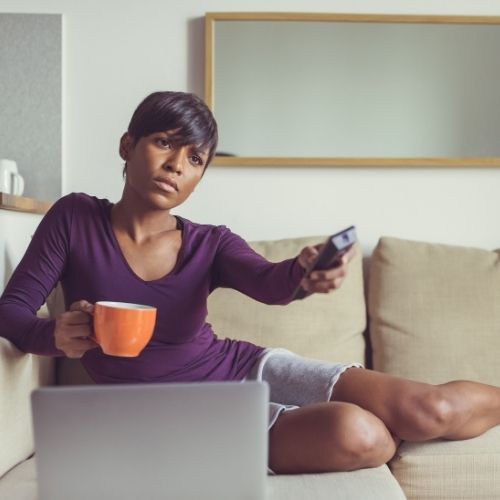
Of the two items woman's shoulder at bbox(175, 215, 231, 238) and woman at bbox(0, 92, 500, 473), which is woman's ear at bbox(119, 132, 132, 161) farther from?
woman's shoulder at bbox(175, 215, 231, 238)

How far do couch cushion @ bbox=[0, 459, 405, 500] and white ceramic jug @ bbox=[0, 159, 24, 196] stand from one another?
0.93m

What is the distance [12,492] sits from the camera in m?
1.28

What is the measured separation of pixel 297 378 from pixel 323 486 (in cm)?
33

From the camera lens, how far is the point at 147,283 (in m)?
1.55

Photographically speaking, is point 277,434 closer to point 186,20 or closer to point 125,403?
point 125,403

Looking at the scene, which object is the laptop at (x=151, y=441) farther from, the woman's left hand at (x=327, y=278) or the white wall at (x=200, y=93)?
the white wall at (x=200, y=93)

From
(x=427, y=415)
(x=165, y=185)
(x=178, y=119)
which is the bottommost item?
(x=427, y=415)

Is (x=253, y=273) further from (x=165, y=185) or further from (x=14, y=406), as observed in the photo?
(x=14, y=406)

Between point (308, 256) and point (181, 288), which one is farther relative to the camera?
point (181, 288)

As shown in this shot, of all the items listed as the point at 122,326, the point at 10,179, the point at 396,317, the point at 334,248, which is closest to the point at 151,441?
the point at 122,326

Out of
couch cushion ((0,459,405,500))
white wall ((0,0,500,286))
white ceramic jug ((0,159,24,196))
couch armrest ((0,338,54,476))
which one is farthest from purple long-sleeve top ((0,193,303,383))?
white wall ((0,0,500,286))

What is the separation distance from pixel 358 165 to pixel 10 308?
1.23 meters

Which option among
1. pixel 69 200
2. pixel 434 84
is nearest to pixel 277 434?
pixel 69 200

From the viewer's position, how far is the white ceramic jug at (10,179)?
6.76 feet
